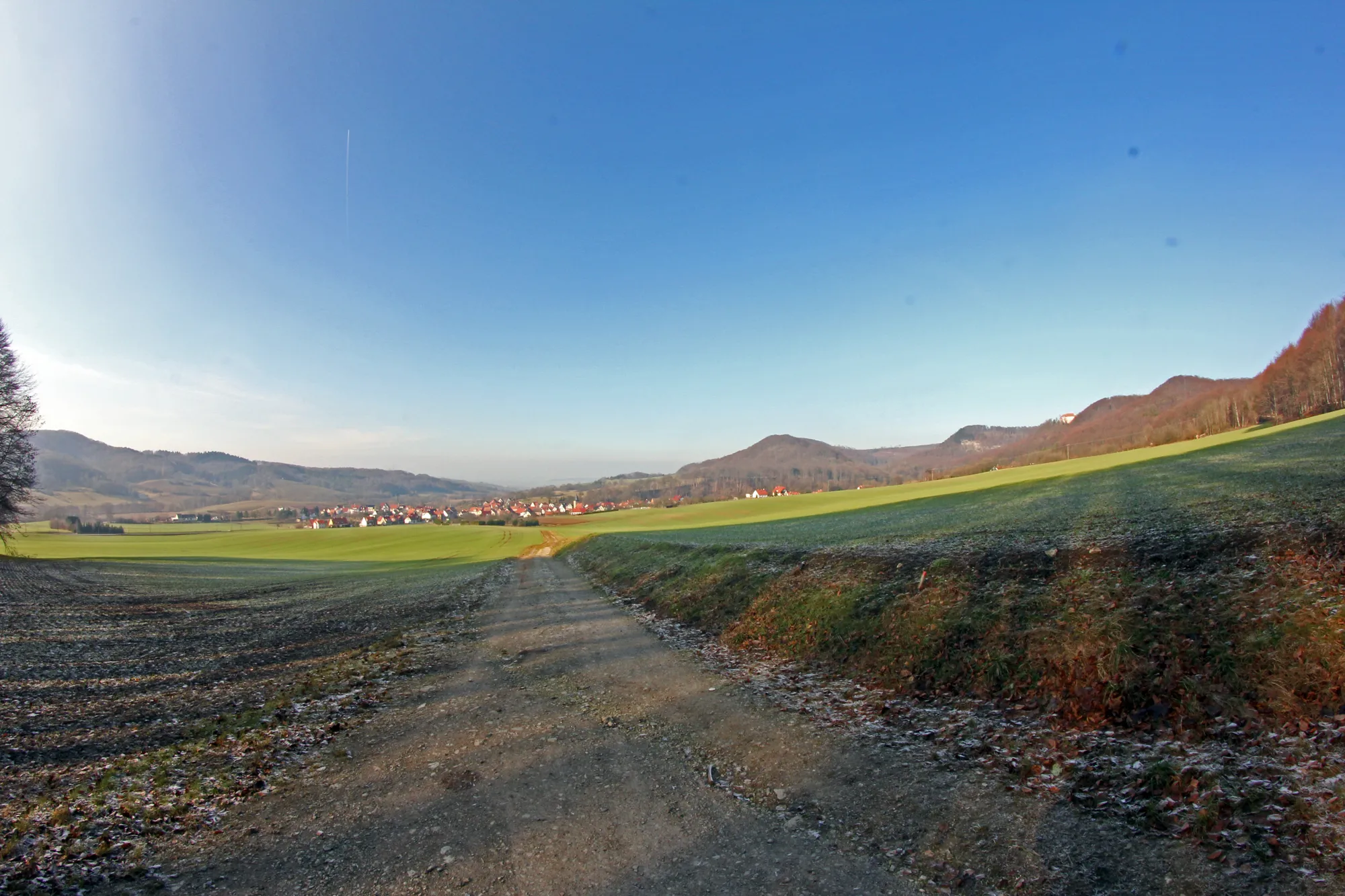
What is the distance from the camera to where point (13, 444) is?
23766mm

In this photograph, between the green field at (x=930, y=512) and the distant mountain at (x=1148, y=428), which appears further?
the distant mountain at (x=1148, y=428)

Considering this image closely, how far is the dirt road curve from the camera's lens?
530cm

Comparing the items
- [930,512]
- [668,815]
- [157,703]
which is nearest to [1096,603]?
[668,815]

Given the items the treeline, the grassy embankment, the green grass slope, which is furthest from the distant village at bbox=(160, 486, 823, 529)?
the grassy embankment

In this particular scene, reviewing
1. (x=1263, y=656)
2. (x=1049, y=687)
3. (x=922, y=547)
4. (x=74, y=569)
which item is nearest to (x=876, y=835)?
(x=1049, y=687)

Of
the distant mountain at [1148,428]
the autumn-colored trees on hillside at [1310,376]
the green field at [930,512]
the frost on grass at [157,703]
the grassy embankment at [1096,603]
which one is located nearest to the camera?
the frost on grass at [157,703]

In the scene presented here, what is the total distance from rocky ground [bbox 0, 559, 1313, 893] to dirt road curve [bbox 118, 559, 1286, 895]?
25 mm

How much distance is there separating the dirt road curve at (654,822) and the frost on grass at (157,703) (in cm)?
85

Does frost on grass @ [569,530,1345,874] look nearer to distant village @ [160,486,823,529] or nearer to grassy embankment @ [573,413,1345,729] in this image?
grassy embankment @ [573,413,1345,729]

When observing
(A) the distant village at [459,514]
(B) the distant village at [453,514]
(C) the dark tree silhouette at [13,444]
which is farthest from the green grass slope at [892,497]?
(C) the dark tree silhouette at [13,444]

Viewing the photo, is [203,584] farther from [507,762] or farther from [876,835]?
[876,835]

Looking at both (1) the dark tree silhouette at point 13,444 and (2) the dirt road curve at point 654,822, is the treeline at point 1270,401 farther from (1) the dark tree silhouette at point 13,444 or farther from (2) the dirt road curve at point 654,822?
(1) the dark tree silhouette at point 13,444

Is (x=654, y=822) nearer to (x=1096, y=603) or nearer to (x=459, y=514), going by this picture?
(x=1096, y=603)

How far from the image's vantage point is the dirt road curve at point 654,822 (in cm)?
530
